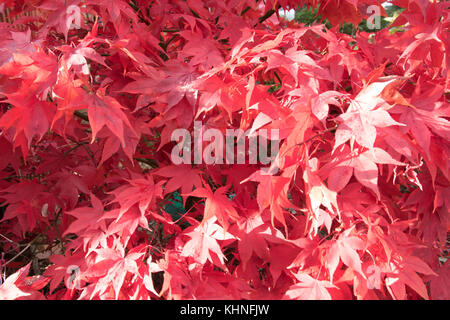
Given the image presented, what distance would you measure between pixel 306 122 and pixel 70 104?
406mm

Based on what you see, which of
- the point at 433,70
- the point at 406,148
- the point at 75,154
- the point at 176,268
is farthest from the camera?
the point at 75,154

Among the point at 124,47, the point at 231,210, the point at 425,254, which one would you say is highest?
the point at 124,47

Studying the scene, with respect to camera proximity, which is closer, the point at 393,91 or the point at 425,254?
the point at 393,91

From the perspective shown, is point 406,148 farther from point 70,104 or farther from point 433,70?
point 70,104

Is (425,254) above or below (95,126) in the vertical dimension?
below

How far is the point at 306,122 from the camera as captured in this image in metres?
0.66

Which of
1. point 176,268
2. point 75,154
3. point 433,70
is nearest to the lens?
point 176,268

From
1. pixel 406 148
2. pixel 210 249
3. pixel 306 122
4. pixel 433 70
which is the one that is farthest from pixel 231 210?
pixel 433 70

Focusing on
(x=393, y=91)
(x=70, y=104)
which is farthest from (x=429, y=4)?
(x=70, y=104)

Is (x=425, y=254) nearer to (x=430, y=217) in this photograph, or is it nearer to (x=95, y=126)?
(x=430, y=217)

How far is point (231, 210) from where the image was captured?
76 cm

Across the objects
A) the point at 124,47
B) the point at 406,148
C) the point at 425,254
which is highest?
the point at 124,47

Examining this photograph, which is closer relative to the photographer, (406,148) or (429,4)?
(406,148)

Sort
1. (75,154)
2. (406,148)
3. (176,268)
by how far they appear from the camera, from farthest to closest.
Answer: (75,154), (176,268), (406,148)
